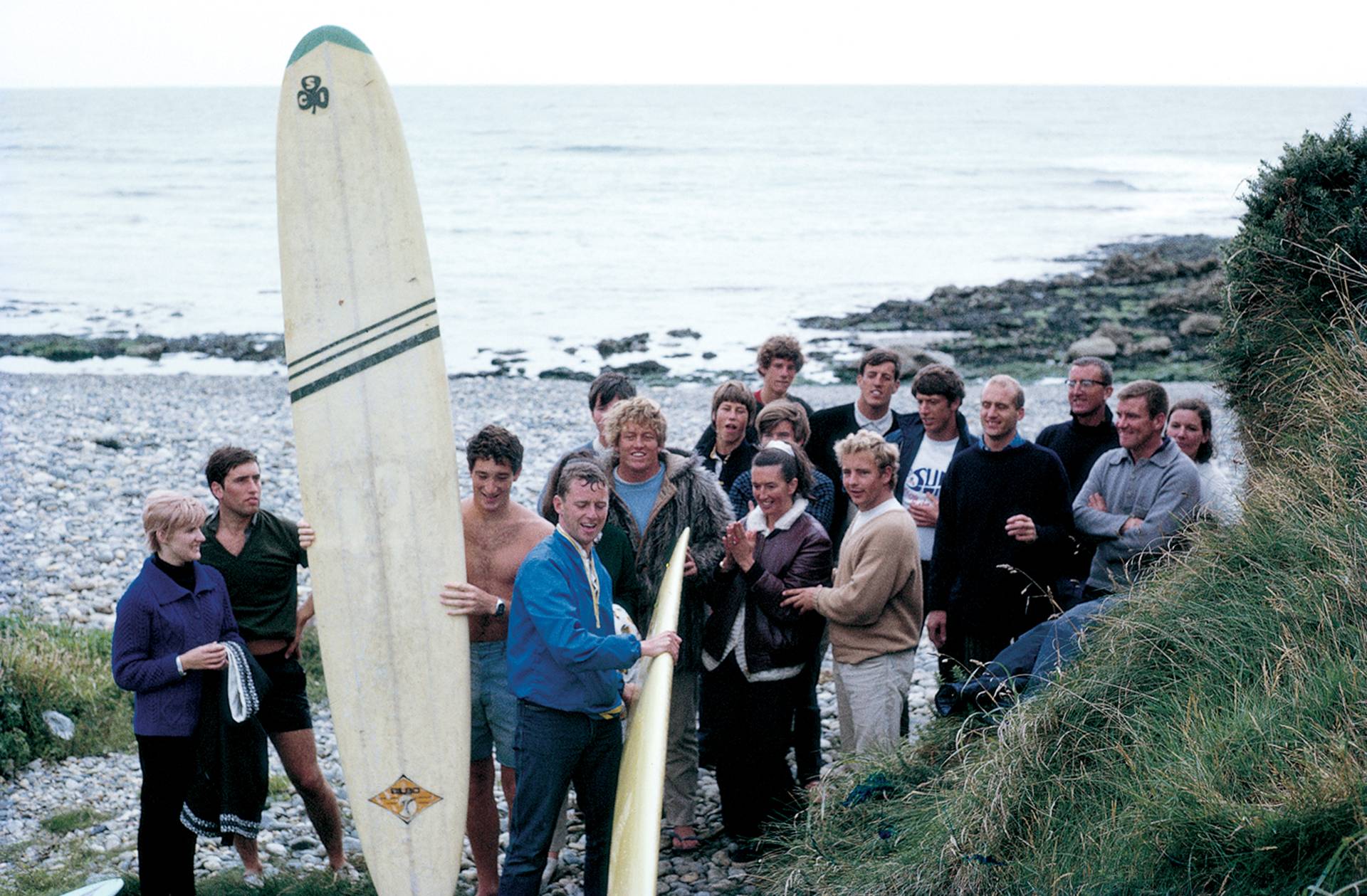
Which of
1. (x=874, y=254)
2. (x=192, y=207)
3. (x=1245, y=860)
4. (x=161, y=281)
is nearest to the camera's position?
(x=1245, y=860)

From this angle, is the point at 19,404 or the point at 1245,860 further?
the point at 19,404

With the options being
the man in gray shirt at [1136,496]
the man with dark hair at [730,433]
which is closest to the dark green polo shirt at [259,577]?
the man with dark hair at [730,433]

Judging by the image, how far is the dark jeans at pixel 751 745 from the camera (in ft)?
16.7

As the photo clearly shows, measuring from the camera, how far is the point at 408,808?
4.96 m

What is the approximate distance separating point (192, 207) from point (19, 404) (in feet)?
127

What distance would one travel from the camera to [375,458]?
520 centimetres

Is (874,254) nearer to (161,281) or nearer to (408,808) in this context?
(161,281)

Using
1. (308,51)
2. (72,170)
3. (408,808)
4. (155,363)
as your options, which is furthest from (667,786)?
(72,170)

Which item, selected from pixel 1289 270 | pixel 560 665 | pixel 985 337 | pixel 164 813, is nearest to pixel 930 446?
pixel 1289 270

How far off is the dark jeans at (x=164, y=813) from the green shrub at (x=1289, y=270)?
483 cm

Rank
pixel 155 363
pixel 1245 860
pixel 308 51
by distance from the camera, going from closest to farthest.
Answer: pixel 1245 860 → pixel 308 51 → pixel 155 363

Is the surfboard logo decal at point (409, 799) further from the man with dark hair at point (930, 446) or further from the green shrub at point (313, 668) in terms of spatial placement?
the man with dark hair at point (930, 446)

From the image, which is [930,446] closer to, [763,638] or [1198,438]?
[1198,438]

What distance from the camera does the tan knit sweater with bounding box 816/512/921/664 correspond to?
489cm
